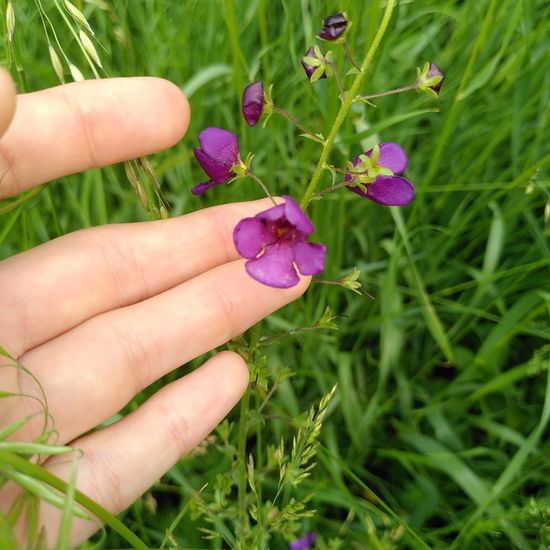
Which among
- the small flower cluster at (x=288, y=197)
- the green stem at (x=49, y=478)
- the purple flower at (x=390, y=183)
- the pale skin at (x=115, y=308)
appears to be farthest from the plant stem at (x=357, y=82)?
the green stem at (x=49, y=478)

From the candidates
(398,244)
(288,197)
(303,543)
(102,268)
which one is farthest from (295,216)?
(303,543)

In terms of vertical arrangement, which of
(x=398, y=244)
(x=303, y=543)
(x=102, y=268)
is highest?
(x=102, y=268)

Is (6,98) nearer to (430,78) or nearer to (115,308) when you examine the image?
(115,308)

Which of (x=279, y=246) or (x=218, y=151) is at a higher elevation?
(x=218, y=151)

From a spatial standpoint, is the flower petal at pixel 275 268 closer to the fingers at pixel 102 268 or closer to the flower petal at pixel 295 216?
the flower petal at pixel 295 216

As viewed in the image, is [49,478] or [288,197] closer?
[49,478]

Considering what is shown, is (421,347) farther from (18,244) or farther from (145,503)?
(18,244)

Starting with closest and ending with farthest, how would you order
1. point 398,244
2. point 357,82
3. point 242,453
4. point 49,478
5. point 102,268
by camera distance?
point 49,478 → point 357,82 → point 242,453 → point 102,268 → point 398,244
